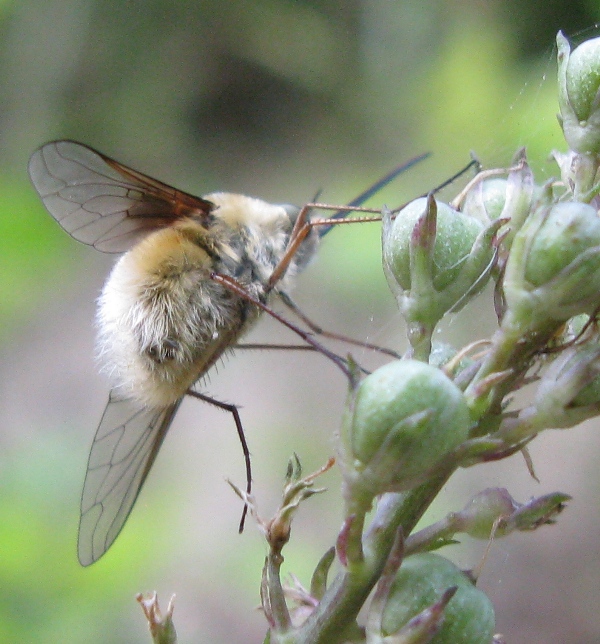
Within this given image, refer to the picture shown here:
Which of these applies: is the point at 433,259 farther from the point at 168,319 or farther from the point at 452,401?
the point at 168,319

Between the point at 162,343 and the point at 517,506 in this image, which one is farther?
the point at 162,343

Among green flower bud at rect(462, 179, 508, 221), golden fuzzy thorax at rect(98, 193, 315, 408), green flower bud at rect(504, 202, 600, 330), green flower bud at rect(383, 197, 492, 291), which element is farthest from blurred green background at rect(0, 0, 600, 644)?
green flower bud at rect(504, 202, 600, 330)

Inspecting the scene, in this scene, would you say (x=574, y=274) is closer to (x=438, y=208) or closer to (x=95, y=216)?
(x=438, y=208)

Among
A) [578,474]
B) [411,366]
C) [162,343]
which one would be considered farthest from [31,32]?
[411,366]

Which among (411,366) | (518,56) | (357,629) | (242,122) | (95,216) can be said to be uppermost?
(242,122)

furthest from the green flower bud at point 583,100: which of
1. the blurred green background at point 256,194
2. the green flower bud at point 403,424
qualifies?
the blurred green background at point 256,194

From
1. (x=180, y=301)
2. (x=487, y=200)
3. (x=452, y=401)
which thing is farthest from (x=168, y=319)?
(x=452, y=401)
